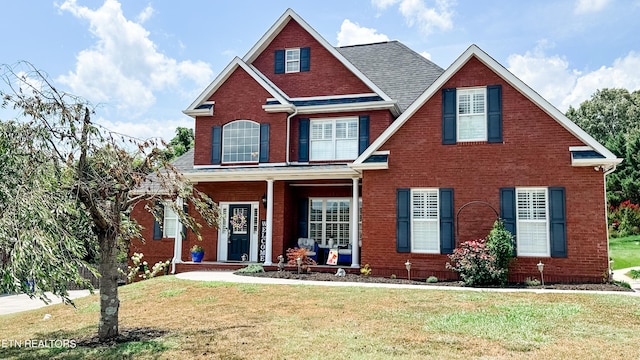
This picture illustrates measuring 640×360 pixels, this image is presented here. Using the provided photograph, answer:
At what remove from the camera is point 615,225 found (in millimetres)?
29562

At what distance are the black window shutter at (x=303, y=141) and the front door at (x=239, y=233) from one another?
2.62 metres

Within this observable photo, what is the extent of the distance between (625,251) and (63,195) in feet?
77.3

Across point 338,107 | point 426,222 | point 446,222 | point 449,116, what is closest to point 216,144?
point 338,107

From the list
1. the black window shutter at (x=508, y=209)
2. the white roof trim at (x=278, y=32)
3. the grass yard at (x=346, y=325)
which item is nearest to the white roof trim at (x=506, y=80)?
the black window shutter at (x=508, y=209)

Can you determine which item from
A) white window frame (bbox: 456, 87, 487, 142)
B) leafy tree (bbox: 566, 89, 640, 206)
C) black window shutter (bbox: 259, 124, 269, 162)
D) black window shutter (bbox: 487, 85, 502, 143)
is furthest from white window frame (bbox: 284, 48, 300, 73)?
leafy tree (bbox: 566, 89, 640, 206)

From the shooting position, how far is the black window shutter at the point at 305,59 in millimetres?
18562

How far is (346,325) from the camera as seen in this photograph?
823 cm

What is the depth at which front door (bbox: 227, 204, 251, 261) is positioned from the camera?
18.0 metres

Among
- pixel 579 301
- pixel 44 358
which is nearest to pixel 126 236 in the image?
pixel 44 358

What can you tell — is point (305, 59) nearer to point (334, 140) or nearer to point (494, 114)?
point (334, 140)

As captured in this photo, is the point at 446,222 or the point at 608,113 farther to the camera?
the point at 608,113

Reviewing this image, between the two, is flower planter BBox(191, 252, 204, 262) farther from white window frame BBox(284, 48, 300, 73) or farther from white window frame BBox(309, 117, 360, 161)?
white window frame BBox(284, 48, 300, 73)

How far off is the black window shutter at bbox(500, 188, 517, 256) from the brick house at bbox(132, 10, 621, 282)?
37 millimetres

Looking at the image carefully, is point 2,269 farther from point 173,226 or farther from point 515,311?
point 173,226
